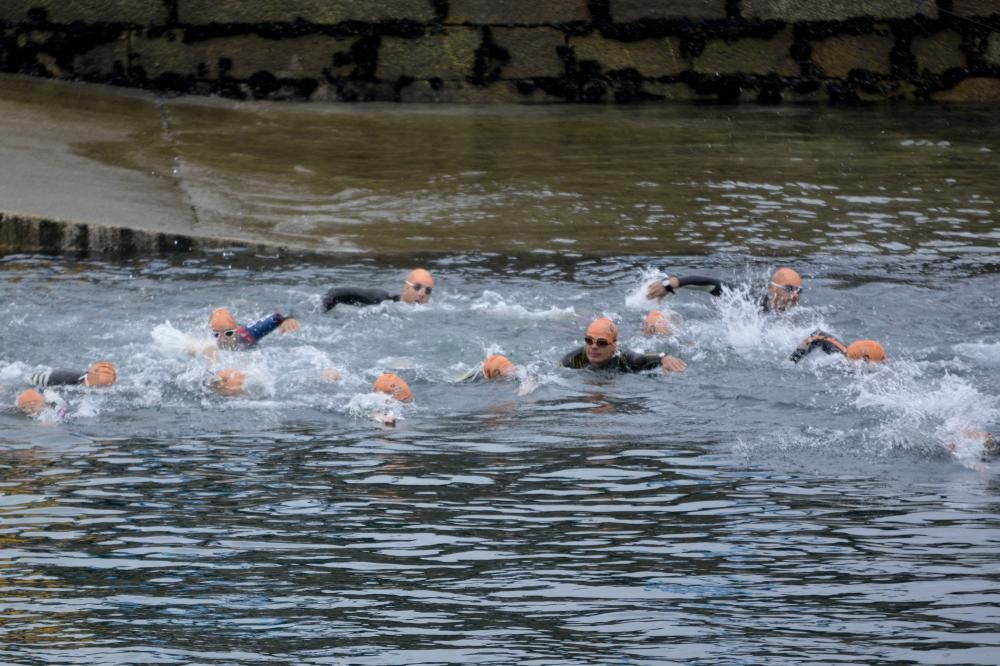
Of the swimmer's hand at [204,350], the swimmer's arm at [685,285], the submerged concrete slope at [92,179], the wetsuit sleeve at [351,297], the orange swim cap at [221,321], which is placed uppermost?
the submerged concrete slope at [92,179]

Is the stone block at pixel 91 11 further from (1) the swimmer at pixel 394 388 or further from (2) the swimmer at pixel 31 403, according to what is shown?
(1) the swimmer at pixel 394 388

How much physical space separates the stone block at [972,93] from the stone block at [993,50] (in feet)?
0.89

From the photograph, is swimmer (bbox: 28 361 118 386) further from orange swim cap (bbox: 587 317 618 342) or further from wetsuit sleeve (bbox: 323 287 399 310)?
orange swim cap (bbox: 587 317 618 342)

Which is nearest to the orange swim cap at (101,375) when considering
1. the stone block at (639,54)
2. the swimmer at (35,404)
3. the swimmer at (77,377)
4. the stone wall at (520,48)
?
the swimmer at (77,377)

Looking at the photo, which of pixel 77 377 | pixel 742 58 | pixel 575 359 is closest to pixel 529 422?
pixel 575 359

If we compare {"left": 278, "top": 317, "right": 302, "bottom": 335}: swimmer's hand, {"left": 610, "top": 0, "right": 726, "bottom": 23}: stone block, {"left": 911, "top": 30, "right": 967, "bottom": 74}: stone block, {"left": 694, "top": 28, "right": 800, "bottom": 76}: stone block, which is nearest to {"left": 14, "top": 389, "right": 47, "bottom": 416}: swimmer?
{"left": 278, "top": 317, "right": 302, "bottom": 335}: swimmer's hand

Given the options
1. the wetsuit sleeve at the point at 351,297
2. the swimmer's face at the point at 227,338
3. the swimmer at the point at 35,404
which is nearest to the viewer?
the swimmer at the point at 35,404

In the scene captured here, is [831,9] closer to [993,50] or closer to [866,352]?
[993,50]

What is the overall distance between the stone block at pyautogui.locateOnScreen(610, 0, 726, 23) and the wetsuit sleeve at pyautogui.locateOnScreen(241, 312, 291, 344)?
31.4 ft

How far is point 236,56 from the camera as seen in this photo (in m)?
19.6

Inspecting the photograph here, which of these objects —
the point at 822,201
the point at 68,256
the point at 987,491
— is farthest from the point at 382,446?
the point at 822,201

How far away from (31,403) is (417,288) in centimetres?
382

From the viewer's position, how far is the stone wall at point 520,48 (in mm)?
19500

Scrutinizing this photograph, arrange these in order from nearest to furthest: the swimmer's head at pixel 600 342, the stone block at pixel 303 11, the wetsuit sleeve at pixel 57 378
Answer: the wetsuit sleeve at pixel 57 378 < the swimmer's head at pixel 600 342 < the stone block at pixel 303 11
